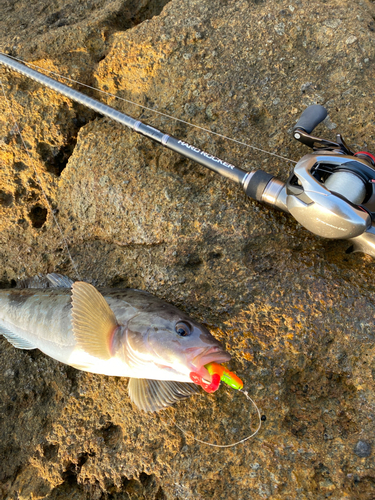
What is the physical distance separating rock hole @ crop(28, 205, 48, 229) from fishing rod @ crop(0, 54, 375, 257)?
1.71 meters

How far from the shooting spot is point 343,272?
212 cm

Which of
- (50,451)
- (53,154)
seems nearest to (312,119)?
(53,154)

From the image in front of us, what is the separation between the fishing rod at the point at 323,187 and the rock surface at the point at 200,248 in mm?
208

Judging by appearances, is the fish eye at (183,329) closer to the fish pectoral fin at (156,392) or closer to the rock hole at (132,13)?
the fish pectoral fin at (156,392)

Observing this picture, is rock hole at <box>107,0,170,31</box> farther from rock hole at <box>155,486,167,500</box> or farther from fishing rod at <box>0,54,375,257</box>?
rock hole at <box>155,486,167,500</box>

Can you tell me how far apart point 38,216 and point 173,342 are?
6.64 feet

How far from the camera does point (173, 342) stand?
2.01m

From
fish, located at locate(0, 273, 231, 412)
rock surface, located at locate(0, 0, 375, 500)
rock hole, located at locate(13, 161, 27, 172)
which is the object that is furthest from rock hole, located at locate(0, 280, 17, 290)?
rock hole, located at locate(13, 161, 27, 172)

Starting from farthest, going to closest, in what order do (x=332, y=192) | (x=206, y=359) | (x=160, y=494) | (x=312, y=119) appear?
1. (x=160, y=494)
2. (x=312, y=119)
3. (x=206, y=359)
4. (x=332, y=192)

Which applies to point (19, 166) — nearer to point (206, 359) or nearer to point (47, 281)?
point (47, 281)

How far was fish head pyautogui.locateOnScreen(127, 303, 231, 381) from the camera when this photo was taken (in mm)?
1904

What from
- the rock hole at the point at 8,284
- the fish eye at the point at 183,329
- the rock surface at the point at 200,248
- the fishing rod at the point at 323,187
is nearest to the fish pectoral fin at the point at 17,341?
the rock surface at the point at 200,248

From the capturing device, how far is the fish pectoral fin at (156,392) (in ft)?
7.09

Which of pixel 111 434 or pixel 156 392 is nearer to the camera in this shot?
pixel 156 392
